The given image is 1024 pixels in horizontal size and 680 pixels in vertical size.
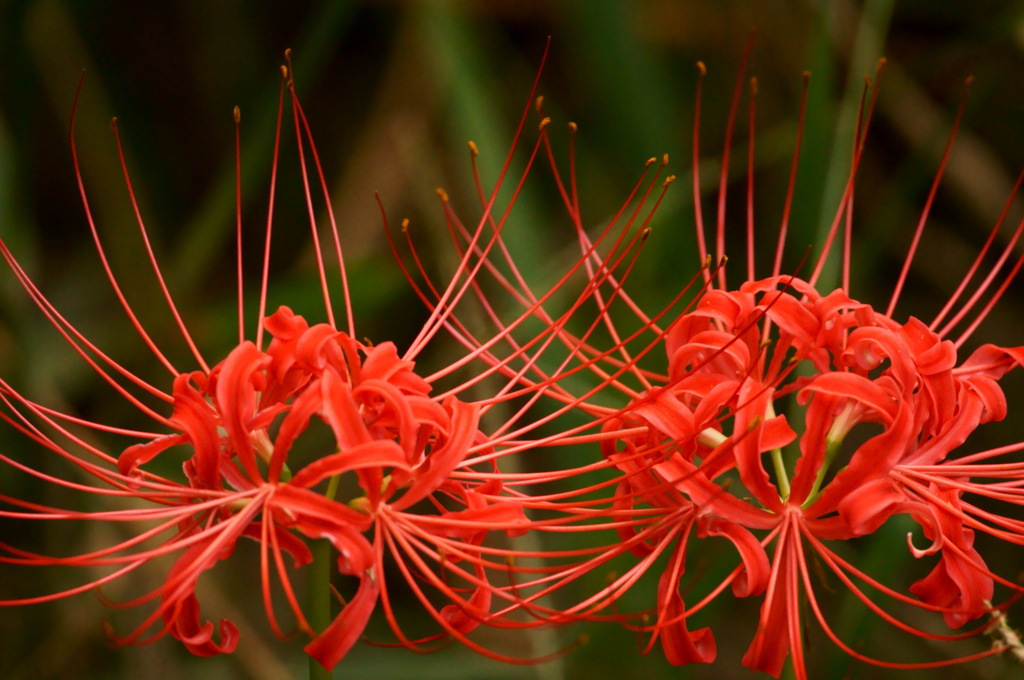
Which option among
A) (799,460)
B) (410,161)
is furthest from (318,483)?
(410,161)

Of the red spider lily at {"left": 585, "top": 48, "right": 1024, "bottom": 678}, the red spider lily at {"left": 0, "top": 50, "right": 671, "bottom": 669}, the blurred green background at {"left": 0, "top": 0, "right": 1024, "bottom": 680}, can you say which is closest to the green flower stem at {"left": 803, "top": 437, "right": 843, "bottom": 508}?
the red spider lily at {"left": 585, "top": 48, "right": 1024, "bottom": 678}

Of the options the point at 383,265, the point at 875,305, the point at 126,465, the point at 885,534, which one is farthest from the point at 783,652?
the point at 875,305

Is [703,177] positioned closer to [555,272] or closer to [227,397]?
[555,272]

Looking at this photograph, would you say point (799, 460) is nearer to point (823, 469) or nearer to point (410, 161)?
point (823, 469)

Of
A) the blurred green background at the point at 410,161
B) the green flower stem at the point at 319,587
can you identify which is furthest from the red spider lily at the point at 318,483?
the blurred green background at the point at 410,161

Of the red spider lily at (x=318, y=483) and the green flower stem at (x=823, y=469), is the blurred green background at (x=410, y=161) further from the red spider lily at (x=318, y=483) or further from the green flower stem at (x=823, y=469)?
the red spider lily at (x=318, y=483)

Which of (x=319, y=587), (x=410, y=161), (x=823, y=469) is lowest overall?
(x=319, y=587)
